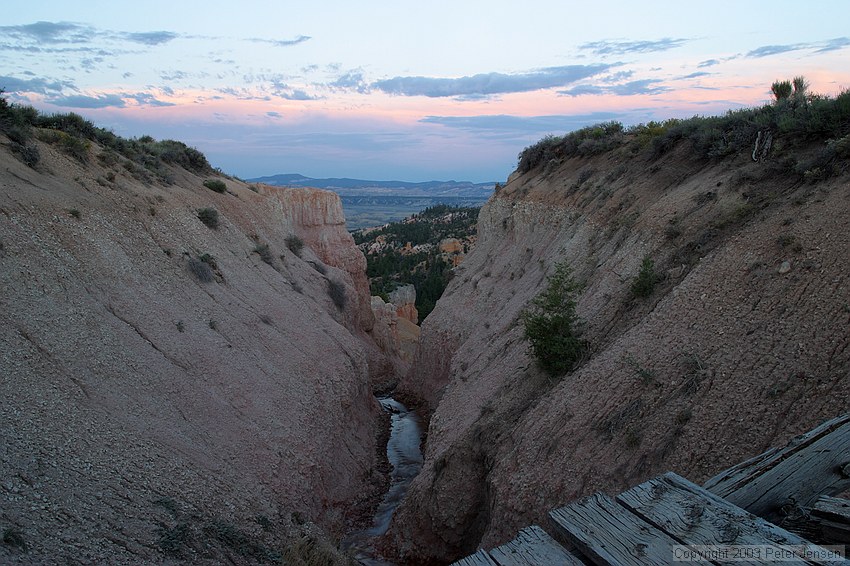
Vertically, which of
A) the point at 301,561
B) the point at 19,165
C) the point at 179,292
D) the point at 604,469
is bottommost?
the point at 301,561

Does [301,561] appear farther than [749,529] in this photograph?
Yes

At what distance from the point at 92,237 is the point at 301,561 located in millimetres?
9881

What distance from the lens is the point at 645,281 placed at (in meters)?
11.9

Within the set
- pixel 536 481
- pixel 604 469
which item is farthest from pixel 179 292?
pixel 604 469

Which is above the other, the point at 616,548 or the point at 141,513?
the point at 616,548

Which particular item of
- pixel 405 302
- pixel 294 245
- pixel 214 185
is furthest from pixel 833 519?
pixel 405 302

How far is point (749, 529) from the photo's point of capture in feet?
8.02

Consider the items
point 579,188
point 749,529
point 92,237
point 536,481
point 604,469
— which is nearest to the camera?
point 749,529

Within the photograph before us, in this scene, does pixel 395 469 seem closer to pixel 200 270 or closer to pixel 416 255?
pixel 200 270

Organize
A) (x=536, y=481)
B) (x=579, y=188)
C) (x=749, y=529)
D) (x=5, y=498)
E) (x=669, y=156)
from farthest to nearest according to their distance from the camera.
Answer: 1. (x=579, y=188)
2. (x=669, y=156)
3. (x=536, y=481)
4. (x=5, y=498)
5. (x=749, y=529)

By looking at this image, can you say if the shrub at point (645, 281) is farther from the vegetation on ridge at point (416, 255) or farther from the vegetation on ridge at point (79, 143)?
the vegetation on ridge at point (416, 255)

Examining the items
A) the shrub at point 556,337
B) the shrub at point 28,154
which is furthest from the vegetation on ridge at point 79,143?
the shrub at point 556,337

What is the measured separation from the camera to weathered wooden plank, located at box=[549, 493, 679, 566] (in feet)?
7.95

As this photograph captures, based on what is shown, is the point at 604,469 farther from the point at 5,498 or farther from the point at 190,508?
the point at 5,498
